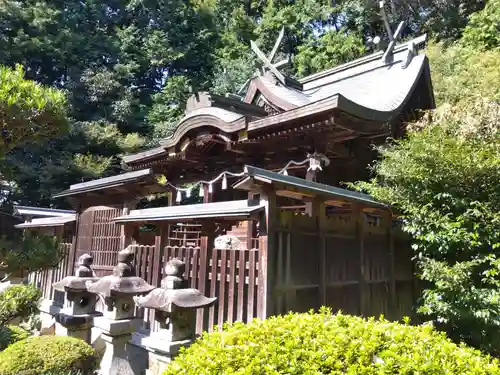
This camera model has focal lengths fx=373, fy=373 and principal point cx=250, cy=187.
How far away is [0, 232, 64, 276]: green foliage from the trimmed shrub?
9.63 feet

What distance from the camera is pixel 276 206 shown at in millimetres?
4738

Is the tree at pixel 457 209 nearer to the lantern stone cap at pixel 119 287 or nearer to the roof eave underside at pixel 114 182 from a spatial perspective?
the lantern stone cap at pixel 119 287

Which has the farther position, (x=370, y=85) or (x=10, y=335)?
(x=370, y=85)

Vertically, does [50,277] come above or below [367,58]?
below

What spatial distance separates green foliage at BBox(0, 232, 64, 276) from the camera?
4.46 m

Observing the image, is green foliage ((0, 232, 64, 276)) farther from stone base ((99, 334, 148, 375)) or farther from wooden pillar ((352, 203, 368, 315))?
wooden pillar ((352, 203, 368, 315))

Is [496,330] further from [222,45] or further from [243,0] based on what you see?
[243,0]

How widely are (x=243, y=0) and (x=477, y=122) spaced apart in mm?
25987

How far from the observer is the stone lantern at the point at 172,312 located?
3.70 meters

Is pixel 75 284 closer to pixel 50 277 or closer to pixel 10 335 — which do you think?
pixel 10 335

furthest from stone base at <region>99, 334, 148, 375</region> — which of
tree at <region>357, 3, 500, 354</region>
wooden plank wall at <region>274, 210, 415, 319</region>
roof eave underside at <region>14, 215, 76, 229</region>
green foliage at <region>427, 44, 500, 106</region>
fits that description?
green foliage at <region>427, 44, 500, 106</region>

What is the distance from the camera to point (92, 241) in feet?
27.7

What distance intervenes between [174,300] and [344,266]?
294cm

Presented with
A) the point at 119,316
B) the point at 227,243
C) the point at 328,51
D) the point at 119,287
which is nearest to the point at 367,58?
the point at 227,243
